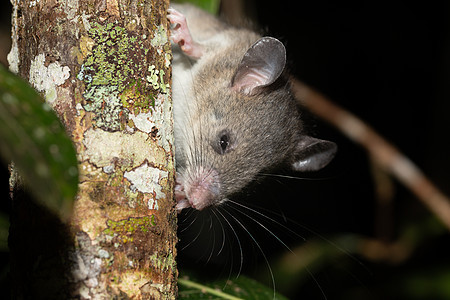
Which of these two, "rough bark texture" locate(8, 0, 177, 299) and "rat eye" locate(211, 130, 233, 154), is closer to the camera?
"rough bark texture" locate(8, 0, 177, 299)

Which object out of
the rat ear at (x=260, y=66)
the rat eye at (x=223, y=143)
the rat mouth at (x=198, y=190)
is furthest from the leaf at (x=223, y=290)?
the rat ear at (x=260, y=66)

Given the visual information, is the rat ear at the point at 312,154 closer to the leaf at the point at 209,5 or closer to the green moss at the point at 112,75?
the leaf at the point at 209,5

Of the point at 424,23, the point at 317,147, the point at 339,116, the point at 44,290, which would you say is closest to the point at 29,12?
the point at 44,290

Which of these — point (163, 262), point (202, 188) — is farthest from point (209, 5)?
point (163, 262)

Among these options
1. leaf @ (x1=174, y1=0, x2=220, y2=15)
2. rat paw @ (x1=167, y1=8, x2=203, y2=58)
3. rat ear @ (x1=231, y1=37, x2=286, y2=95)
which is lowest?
rat ear @ (x1=231, y1=37, x2=286, y2=95)

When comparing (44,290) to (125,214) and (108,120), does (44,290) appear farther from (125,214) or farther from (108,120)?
(108,120)

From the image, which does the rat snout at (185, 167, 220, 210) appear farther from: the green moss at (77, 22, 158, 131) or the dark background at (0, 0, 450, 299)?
the dark background at (0, 0, 450, 299)

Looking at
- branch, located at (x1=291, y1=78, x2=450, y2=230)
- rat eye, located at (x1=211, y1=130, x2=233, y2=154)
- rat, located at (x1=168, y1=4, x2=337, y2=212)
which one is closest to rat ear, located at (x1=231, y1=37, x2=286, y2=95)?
rat, located at (x1=168, y1=4, x2=337, y2=212)
